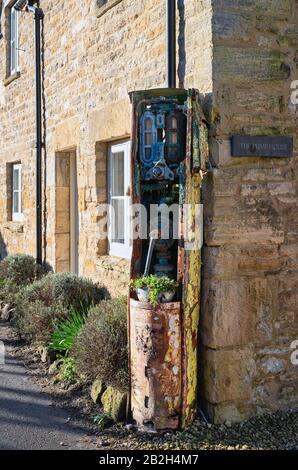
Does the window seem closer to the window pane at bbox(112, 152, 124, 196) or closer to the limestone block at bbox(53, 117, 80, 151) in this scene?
the window pane at bbox(112, 152, 124, 196)

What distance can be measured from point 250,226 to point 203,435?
5.33ft

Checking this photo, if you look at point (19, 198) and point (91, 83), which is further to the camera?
point (19, 198)

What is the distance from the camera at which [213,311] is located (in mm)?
4152

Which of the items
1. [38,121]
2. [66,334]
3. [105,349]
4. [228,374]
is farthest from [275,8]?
[38,121]

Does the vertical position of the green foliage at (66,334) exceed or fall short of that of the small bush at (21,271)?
it falls short

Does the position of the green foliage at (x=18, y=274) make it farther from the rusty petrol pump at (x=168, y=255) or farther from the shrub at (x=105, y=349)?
the rusty petrol pump at (x=168, y=255)

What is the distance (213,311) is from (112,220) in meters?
A: 2.69

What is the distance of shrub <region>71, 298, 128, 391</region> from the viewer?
4.53 meters

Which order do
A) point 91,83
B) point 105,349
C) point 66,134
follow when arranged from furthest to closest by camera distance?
point 66,134 → point 91,83 → point 105,349

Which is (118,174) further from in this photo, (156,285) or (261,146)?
(156,285)

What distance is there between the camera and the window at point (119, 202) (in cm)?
614

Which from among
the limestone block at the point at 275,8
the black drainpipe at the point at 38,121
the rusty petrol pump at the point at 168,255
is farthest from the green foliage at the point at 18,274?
the limestone block at the point at 275,8

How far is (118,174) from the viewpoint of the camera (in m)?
6.42

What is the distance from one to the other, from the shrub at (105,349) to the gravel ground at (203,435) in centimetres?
29
